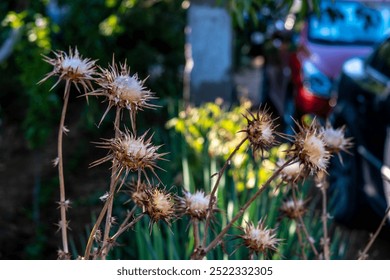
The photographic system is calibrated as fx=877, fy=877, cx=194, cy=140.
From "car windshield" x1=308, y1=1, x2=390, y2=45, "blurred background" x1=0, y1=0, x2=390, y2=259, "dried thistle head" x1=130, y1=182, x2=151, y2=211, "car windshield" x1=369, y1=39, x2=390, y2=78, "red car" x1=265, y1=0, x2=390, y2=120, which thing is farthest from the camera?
"car windshield" x1=308, y1=1, x2=390, y2=45

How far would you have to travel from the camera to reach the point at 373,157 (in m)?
5.45

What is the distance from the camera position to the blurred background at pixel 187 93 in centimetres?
549

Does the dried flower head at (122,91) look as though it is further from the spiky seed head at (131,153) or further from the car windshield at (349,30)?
the car windshield at (349,30)

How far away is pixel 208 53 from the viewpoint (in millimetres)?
7641

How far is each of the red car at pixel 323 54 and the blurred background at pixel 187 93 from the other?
13mm

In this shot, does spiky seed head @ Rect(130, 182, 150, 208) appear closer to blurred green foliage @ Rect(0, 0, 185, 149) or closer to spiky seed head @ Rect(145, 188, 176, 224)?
spiky seed head @ Rect(145, 188, 176, 224)

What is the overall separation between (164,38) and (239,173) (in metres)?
3.57

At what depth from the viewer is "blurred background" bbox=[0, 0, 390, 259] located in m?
5.49

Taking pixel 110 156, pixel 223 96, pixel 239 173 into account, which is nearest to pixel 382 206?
pixel 239 173

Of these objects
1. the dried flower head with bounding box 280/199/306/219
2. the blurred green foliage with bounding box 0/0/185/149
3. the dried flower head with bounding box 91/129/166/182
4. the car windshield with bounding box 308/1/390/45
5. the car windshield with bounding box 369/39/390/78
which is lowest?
the dried flower head with bounding box 91/129/166/182

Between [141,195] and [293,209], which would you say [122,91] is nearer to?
[141,195]

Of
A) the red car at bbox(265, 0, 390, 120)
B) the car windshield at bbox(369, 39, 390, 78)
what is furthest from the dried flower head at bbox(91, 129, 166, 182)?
the red car at bbox(265, 0, 390, 120)

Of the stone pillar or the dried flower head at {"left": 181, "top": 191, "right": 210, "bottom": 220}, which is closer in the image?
the dried flower head at {"left": 181, "top": 191, "right": 210, "bottom": 220}
